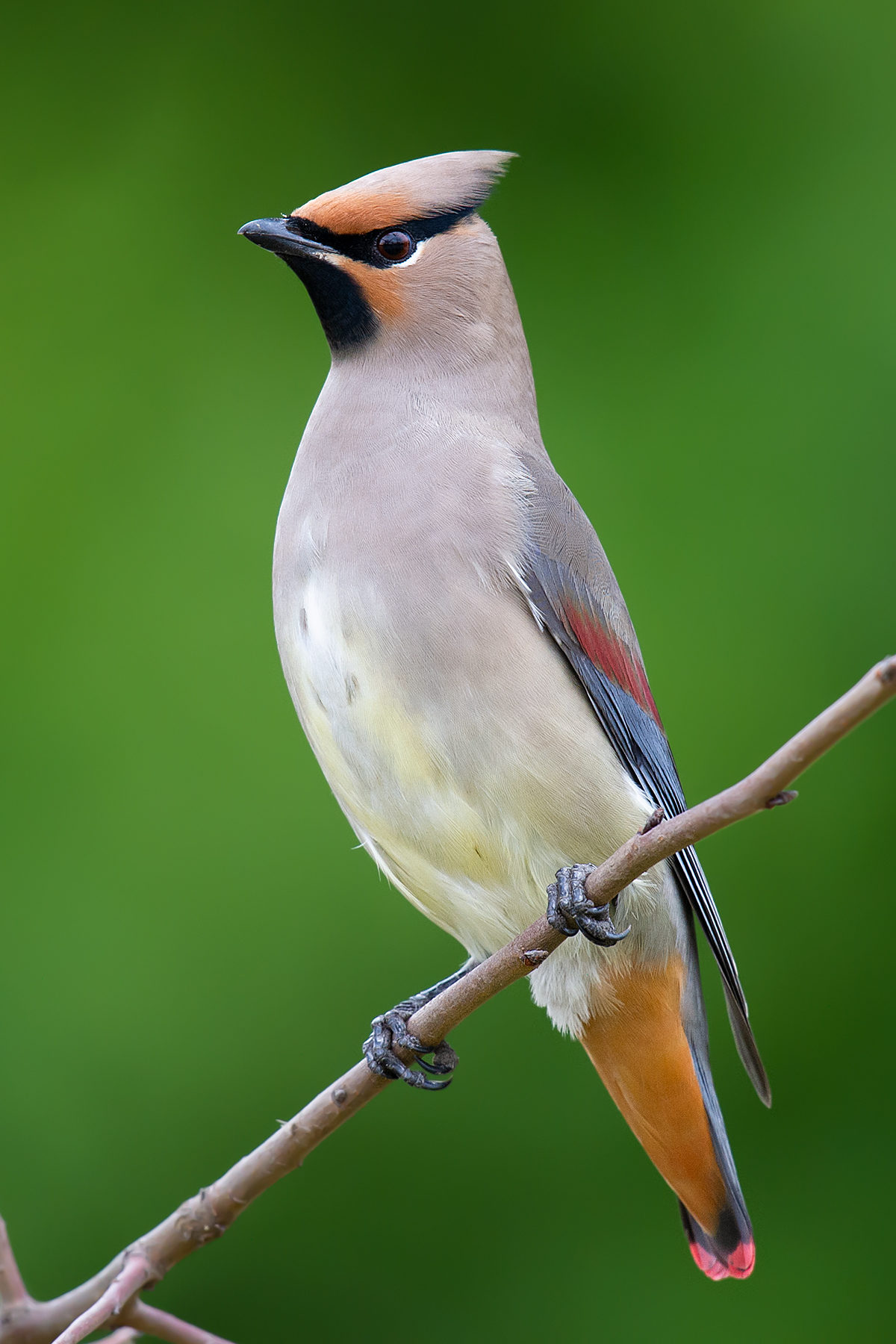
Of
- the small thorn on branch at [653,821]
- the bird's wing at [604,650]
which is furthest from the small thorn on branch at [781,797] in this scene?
the bird's wing at [604,650]

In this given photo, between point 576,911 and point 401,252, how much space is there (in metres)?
1.04

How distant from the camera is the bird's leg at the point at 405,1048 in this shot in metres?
2.27

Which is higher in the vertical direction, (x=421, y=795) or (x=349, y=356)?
(x=349, y=356)

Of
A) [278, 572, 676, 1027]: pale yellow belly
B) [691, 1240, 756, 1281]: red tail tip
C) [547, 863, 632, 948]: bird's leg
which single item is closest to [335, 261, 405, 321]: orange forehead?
[278, 572, 676, 1027]: pale yellow belly

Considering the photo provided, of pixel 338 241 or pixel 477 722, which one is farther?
pixel 338 241

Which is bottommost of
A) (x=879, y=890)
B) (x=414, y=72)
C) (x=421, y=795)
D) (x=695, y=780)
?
(x=879, y=890)

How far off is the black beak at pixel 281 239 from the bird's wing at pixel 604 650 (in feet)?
1.46

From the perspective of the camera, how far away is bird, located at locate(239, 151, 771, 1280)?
2.17 m

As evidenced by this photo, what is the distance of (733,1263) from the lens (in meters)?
2.59

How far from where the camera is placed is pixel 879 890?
369cm

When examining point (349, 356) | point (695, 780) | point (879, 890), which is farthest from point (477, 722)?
point (879, 890)

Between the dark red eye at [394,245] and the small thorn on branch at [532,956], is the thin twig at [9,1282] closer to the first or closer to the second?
the small thorn on branch at [532,956]

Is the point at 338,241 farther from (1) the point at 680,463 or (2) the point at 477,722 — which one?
(1) the point at 680,463

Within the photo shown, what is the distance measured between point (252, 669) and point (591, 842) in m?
1.71
